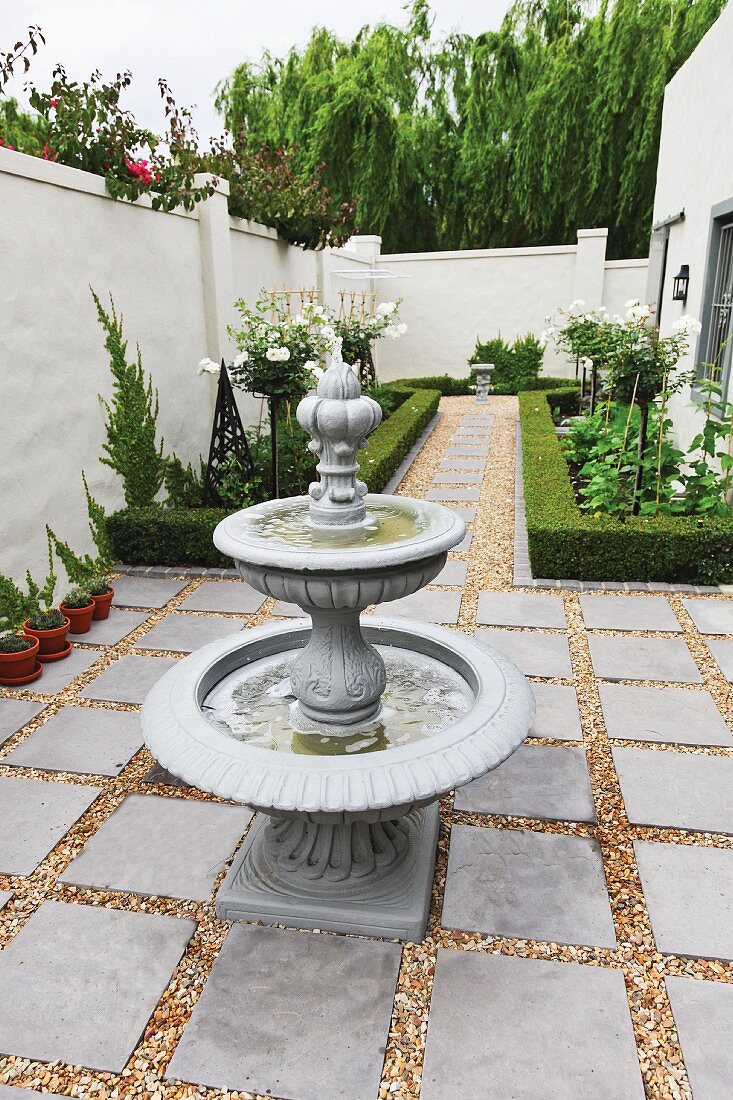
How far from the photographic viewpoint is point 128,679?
14.8 feet

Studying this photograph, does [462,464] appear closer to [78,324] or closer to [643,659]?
[78,324]

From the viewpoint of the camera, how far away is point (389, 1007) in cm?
238

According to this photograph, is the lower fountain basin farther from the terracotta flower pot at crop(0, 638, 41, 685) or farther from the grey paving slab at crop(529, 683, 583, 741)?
the terracotta flower pot at crop(0, 638, 41, 685)

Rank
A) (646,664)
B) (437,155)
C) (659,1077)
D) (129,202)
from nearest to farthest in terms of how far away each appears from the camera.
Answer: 1. (659,1077)
2. (646,664)
3. (129,202)
4. (437,155)

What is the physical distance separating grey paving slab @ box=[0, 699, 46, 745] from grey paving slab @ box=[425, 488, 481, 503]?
5.11 metres

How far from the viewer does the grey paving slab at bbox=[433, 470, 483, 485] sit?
905cm

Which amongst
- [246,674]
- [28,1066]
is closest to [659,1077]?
[28,1066]

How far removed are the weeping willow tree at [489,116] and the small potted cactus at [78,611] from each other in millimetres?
14447

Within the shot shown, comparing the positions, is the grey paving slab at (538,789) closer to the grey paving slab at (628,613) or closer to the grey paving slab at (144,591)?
the grey paving slab at (628,613)

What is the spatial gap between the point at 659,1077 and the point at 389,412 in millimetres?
10870

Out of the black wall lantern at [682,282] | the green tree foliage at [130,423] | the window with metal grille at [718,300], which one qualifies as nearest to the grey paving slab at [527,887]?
the green tree foliage at [130,423]

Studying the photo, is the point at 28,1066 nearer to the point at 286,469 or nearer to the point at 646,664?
the point at 646,664

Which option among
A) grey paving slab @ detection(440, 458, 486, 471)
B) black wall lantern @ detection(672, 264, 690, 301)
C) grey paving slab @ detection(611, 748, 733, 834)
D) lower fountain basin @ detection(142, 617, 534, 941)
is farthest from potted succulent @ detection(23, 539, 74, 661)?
black wall lantern @ detection(672, 264, 690, 301)

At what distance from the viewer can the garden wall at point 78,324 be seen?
16.6 feet
